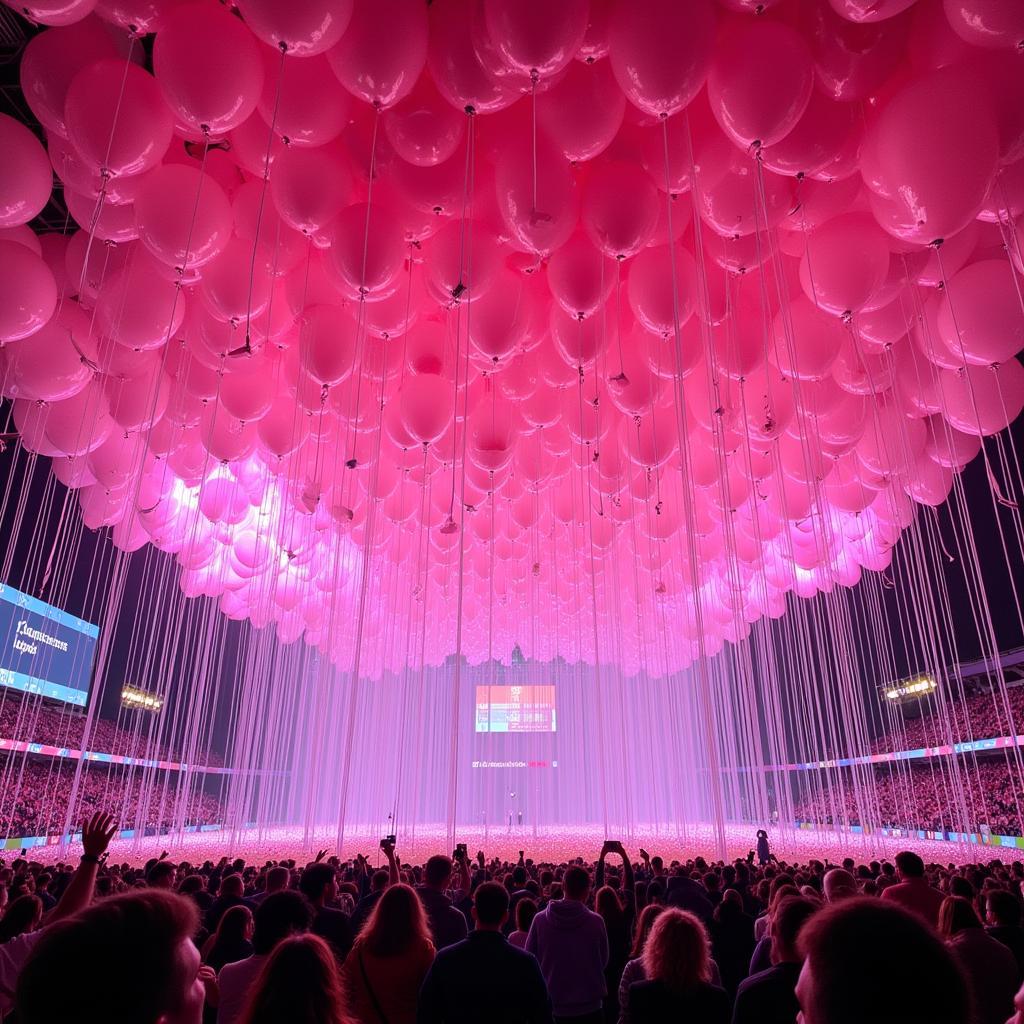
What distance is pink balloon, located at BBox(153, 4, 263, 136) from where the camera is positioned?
326 centimetres

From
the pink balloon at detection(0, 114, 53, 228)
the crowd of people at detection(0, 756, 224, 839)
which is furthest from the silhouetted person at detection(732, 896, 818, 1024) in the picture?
the crowd of people at detection(0, 756, 224, 839)

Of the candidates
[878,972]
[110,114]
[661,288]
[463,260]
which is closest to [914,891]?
[878,972]

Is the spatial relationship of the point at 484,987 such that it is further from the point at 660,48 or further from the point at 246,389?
the point at 246,389

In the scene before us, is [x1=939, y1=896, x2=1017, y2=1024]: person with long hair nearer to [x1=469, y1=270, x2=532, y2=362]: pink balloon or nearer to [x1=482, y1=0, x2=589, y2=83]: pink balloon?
[x1=469, y1=270, x2=532, y2=362]: pink balloon

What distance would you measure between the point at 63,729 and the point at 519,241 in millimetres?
14517

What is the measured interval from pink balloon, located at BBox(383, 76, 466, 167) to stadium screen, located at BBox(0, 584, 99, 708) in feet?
32.1

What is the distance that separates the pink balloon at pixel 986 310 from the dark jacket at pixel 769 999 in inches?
155

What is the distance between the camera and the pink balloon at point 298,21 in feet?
9.75

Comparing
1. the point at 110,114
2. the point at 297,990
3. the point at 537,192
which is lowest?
the point at 297,990

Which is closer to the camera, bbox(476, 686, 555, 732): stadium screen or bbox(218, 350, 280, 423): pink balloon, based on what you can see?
bbox(218, 350, 280, 423): pink balloon

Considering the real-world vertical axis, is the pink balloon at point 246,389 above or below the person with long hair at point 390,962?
above

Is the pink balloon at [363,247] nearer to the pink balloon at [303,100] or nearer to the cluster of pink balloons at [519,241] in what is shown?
the cluster of pink balloons at [519,241]

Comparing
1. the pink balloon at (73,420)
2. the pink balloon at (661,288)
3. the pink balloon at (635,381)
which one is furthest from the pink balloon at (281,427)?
the pink balloon at (661,288)

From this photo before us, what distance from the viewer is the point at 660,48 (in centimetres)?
315
